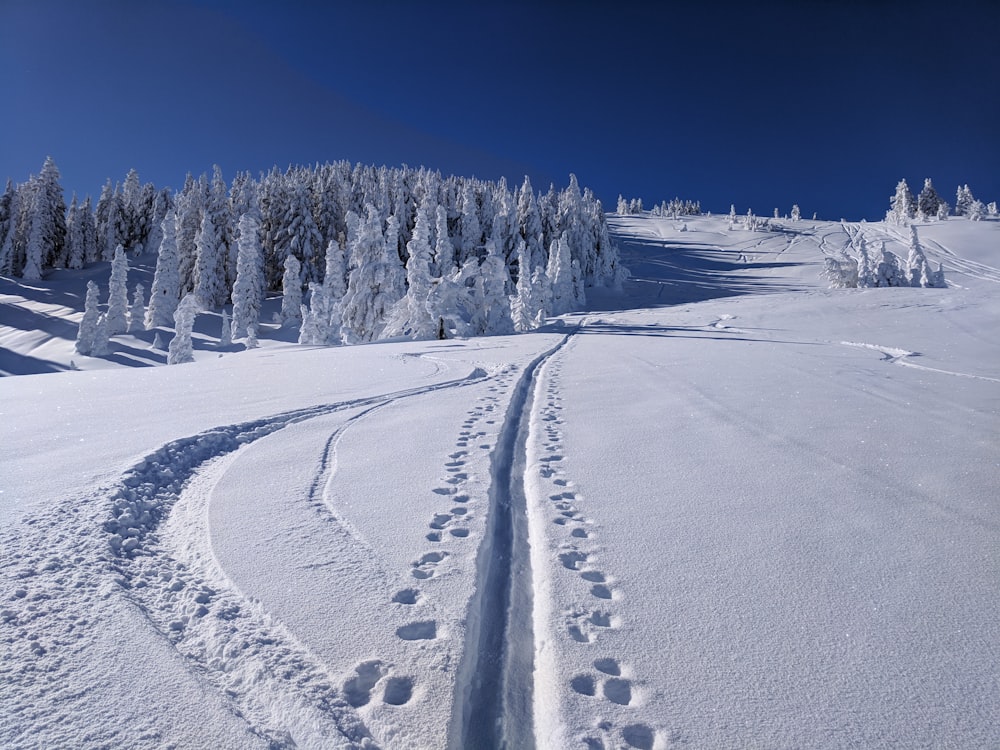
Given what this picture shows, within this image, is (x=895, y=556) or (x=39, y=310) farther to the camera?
(x=39, y=310)

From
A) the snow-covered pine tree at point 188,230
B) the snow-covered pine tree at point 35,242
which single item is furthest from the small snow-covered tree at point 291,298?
the snow-covered pine tree at point 35,242

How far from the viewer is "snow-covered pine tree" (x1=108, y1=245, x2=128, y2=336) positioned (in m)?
40.2

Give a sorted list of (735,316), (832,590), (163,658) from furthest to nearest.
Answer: (735,316) < (832,590) < (163,658)

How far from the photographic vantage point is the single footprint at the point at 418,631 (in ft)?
7.70

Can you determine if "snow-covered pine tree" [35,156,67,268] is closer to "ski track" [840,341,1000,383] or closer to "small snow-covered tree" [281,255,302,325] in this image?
"small snow-covered tree" [281,255,302,325]

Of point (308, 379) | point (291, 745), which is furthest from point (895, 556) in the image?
point (308, 379)

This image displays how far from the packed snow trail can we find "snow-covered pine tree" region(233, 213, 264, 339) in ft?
145

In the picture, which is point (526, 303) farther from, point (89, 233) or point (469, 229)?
point (89, 233)

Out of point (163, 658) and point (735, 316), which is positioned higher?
point (735, 316)

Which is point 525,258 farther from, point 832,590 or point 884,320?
point 832,590

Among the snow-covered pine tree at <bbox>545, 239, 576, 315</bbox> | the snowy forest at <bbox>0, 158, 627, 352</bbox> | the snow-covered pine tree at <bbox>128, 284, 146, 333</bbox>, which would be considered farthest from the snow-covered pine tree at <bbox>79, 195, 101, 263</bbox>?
the snow-covered pine tree at <bbox>545, 239, 576, 315</bbox>

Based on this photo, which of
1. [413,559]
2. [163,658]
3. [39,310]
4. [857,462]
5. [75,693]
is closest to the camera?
[75,693]

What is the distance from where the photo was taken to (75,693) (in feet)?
6.31

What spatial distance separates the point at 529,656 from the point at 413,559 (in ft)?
3.11
